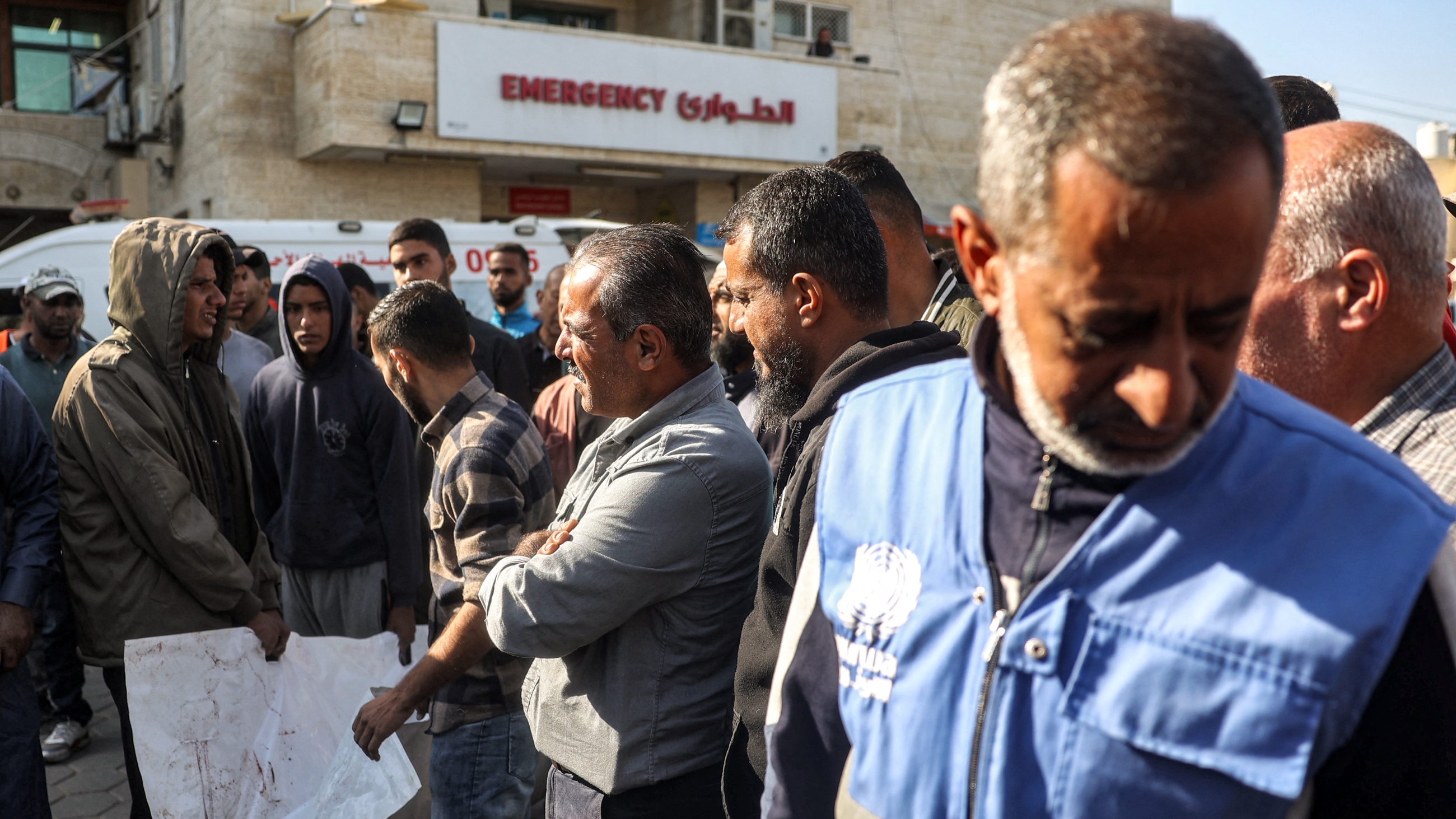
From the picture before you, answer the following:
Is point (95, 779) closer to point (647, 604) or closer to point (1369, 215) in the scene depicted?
point (647, 604)

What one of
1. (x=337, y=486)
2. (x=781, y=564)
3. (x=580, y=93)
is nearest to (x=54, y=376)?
(x=337, y=486)

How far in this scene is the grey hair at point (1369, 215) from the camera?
1.48 meters

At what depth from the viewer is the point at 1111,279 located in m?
0.93

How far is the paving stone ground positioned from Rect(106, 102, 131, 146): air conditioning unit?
14.3 m

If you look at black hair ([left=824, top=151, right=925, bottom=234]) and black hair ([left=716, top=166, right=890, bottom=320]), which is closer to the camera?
black hair ([left=716, top=166, right=890, bottom=320])

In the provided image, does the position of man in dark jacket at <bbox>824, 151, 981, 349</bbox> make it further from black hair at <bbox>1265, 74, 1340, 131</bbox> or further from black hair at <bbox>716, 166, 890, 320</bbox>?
black hair at <bbox>1265, 74, 1340, 131</bbox>

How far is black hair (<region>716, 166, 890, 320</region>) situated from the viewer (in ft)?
7.44

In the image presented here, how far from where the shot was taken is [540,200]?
1798 cm

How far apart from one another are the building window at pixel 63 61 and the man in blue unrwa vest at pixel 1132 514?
19827 mm

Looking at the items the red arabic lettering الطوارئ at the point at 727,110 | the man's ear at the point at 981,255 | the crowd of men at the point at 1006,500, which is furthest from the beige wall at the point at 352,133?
the man's ear at the point at 981,255

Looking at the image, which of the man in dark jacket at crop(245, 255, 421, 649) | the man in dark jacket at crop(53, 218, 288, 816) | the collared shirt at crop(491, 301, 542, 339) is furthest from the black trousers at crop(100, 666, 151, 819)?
the collared shirt at crop(491, 301, 542, 339)

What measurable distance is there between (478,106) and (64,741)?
38.6 ft

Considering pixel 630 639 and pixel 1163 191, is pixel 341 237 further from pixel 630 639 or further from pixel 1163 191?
pixel 1163 191

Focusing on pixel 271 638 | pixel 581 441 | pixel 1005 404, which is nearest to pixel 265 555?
pixel 271 638
